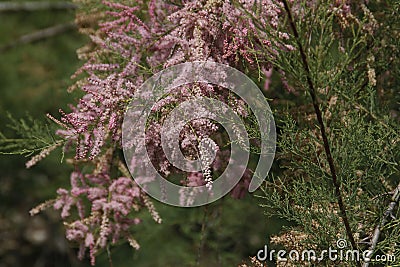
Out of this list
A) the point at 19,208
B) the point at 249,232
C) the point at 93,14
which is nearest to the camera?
the point at 93,14

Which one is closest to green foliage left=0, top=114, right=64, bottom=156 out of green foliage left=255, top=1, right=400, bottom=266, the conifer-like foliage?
the conifer-like foliage

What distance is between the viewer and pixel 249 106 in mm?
1097

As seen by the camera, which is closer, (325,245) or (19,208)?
(325,245)

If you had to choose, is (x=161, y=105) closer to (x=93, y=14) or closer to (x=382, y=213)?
(x=382, y=213)

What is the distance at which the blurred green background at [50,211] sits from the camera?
2.04 metres

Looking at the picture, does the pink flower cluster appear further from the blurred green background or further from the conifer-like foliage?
the blurred green background

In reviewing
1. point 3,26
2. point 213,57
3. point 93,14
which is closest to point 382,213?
point 213,57

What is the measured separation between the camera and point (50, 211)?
392cm

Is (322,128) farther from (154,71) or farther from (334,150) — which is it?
(154,71)

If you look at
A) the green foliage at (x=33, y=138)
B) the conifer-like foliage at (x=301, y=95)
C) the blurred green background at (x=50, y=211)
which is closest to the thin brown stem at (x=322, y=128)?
the conifer-like foliage at (x=301, y=95)

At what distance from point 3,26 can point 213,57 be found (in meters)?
2.79

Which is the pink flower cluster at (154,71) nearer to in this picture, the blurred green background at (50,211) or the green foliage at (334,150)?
the green foliage at (334,150)

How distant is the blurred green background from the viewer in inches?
80.5

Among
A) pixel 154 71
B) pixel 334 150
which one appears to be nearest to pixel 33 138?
pixel 154 71
